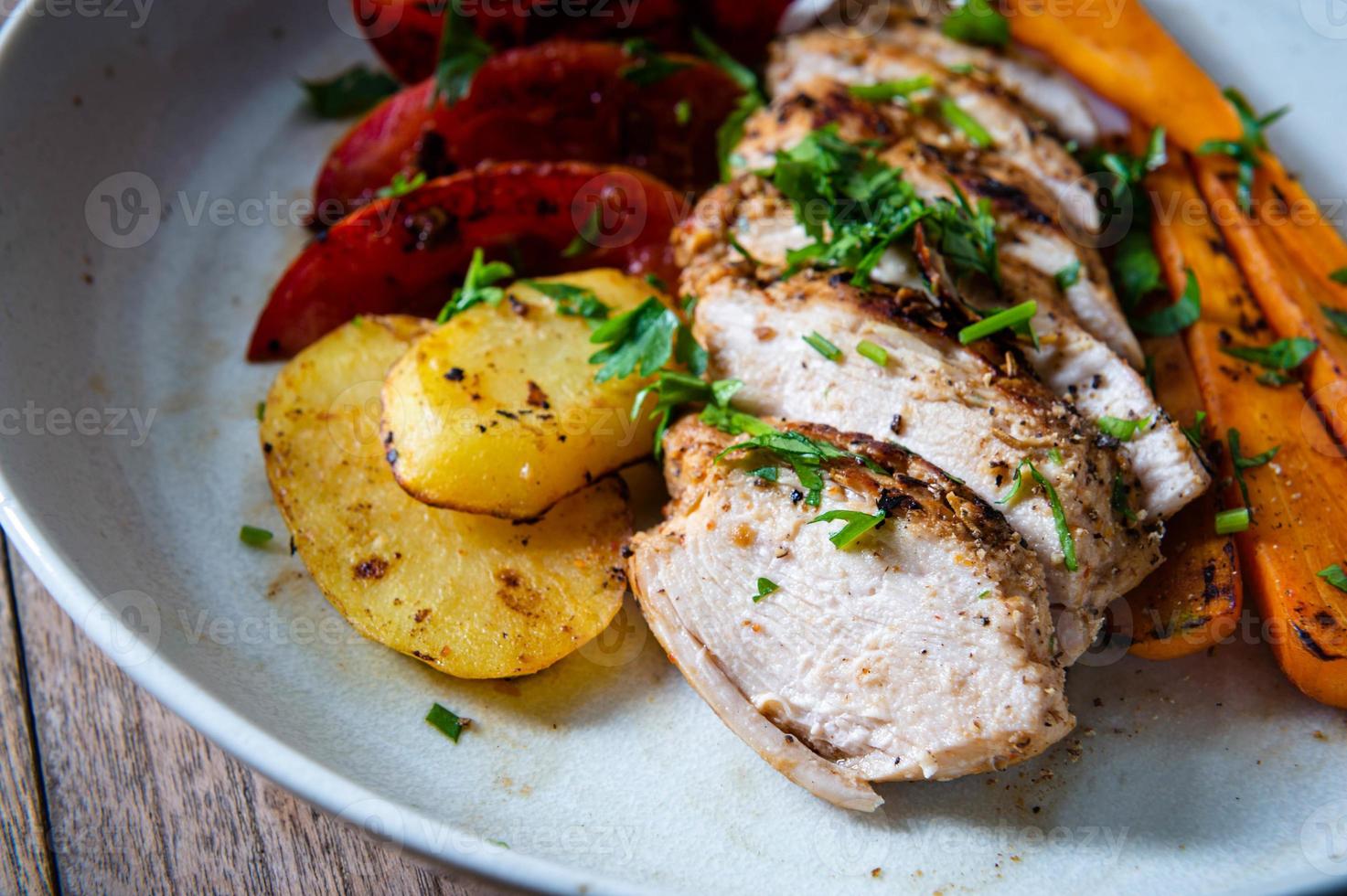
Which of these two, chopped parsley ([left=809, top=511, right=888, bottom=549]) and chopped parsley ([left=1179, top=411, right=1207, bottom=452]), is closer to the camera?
chopped parsley ([left=809, top=511, right=888, bottom=549])

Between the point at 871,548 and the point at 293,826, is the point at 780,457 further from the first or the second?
the point at 293,826

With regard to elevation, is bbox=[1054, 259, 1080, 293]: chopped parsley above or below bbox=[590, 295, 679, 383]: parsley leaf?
above

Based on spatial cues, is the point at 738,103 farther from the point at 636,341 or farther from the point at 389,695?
the point at 389,695

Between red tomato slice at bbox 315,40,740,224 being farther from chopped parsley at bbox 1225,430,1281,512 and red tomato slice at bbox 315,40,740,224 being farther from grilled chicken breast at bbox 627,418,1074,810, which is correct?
chopped parsley at bbox 1225,430,1281,512

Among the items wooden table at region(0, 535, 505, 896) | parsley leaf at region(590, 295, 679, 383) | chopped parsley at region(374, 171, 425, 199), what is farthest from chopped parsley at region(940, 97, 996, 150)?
wooden table at region(0, 535, 505, 896)

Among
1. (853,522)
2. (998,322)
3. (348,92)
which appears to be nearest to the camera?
(853,522)

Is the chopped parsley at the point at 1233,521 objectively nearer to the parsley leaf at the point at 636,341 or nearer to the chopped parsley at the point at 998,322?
the chopped parsley at the point at 998,322

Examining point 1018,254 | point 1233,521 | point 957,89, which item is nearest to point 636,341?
point 1018,254
